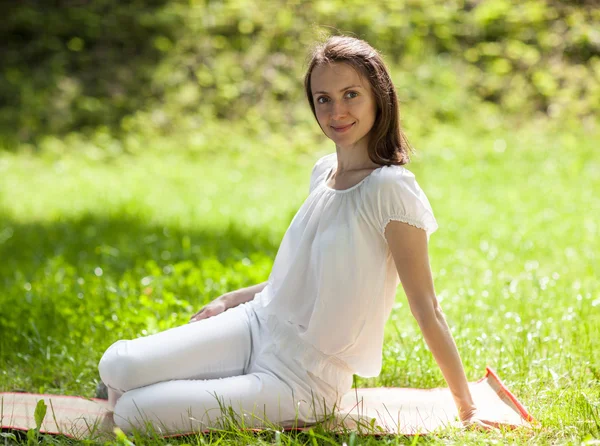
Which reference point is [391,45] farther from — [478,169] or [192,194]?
[192,194]

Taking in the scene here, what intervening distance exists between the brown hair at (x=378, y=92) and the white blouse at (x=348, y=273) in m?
0.08

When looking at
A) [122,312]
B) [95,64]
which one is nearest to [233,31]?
[95,64]

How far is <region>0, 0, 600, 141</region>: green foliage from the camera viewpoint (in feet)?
32.0

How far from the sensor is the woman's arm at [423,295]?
8.77 ft

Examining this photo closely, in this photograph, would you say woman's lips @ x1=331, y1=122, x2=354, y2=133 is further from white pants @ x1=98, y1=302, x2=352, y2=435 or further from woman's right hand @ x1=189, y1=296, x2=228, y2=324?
woman's right hand @ x1=189, y1=296, x2=228, y2=324

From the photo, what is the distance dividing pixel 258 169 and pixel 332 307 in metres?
6.23

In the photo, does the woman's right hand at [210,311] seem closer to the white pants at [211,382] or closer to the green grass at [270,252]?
the white pants at [211,382]

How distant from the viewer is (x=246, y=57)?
10.6 metres

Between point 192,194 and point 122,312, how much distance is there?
3.70 meters

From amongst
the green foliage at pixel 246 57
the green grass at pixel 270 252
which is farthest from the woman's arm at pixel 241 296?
the green foliage at pixel 246 57

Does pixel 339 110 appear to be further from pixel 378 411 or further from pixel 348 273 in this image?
pixel 378 411

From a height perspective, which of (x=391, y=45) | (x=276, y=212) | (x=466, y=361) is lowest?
(x=466, y=361)

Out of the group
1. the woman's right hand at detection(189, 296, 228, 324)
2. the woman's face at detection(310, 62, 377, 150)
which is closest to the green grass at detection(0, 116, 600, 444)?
the woman's right hand at detection(189, 296, 228, 324)

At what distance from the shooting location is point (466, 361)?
3.54 metres
